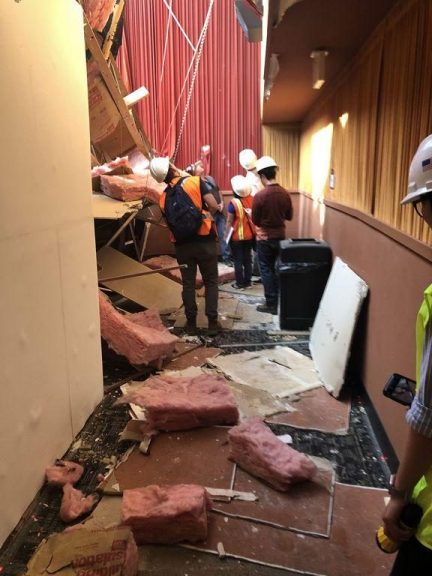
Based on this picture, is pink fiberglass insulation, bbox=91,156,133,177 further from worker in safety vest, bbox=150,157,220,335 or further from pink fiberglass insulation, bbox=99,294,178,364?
pink fiberglass insulation, bbox=99,294,178,364

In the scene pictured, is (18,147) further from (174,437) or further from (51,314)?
(174,437)

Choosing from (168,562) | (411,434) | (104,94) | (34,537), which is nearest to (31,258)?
(34,537)

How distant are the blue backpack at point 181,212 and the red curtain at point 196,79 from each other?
14.8 feet

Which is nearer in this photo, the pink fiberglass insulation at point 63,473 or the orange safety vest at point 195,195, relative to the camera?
the pink fiberglass insulation at point 63,473

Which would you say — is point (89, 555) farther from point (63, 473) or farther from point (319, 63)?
point (319, 63)

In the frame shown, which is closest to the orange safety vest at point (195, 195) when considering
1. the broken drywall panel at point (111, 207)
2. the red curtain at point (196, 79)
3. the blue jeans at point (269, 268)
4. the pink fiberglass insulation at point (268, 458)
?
the broken drywall panel at point (111, 207)

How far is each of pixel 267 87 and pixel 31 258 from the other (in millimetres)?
4001

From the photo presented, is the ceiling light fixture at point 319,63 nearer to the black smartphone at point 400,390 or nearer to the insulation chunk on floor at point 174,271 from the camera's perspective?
the insulation chunk on floor at point 174,271

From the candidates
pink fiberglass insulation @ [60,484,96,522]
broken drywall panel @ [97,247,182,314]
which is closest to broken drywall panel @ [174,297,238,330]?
broken drywall panel @ [97,247,182,314]

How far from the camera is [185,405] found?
2.92 meters

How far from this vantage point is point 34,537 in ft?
6.77

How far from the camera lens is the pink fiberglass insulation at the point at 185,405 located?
2896mm

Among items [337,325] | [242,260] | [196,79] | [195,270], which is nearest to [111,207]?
[195,270]

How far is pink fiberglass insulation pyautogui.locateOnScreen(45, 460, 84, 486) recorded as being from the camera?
2.36 meters
